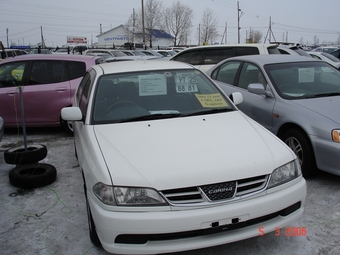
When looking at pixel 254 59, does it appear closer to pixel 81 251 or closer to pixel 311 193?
pixel 311 193

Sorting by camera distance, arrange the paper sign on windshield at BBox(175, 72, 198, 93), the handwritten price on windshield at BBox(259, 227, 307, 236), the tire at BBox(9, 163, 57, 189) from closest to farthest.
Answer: the handwritten price on windshield at BBox(259, 227, 307, 236), the paper sign on windshield at BBox(175, 72, 198, 93), the tire at BBox(9, 163, 57, 189)

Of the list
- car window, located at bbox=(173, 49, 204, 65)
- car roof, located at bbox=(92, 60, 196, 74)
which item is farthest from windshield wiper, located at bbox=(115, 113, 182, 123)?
car window, located at bbox=(173, 49, 204, 65)

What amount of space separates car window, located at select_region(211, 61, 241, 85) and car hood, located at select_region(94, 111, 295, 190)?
2796mm

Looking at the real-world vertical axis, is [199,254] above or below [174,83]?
below

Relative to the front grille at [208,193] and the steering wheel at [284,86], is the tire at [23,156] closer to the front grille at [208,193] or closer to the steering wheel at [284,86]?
the front grille at [208,193]

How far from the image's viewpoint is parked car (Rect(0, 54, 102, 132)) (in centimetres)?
650

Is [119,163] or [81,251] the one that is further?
[81,251]

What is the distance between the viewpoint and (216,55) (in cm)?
976

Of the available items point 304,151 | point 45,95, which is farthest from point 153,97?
point 45,95

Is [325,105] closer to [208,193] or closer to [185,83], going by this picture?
[185,83]

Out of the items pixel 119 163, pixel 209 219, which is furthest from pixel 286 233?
pixel 119 163

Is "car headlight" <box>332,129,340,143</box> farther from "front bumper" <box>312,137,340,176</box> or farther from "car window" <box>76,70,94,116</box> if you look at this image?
Answer: "car window" <box>76,70,94,116</box>

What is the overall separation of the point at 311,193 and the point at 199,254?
5.94 feet

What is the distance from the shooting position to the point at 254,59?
223 inches
